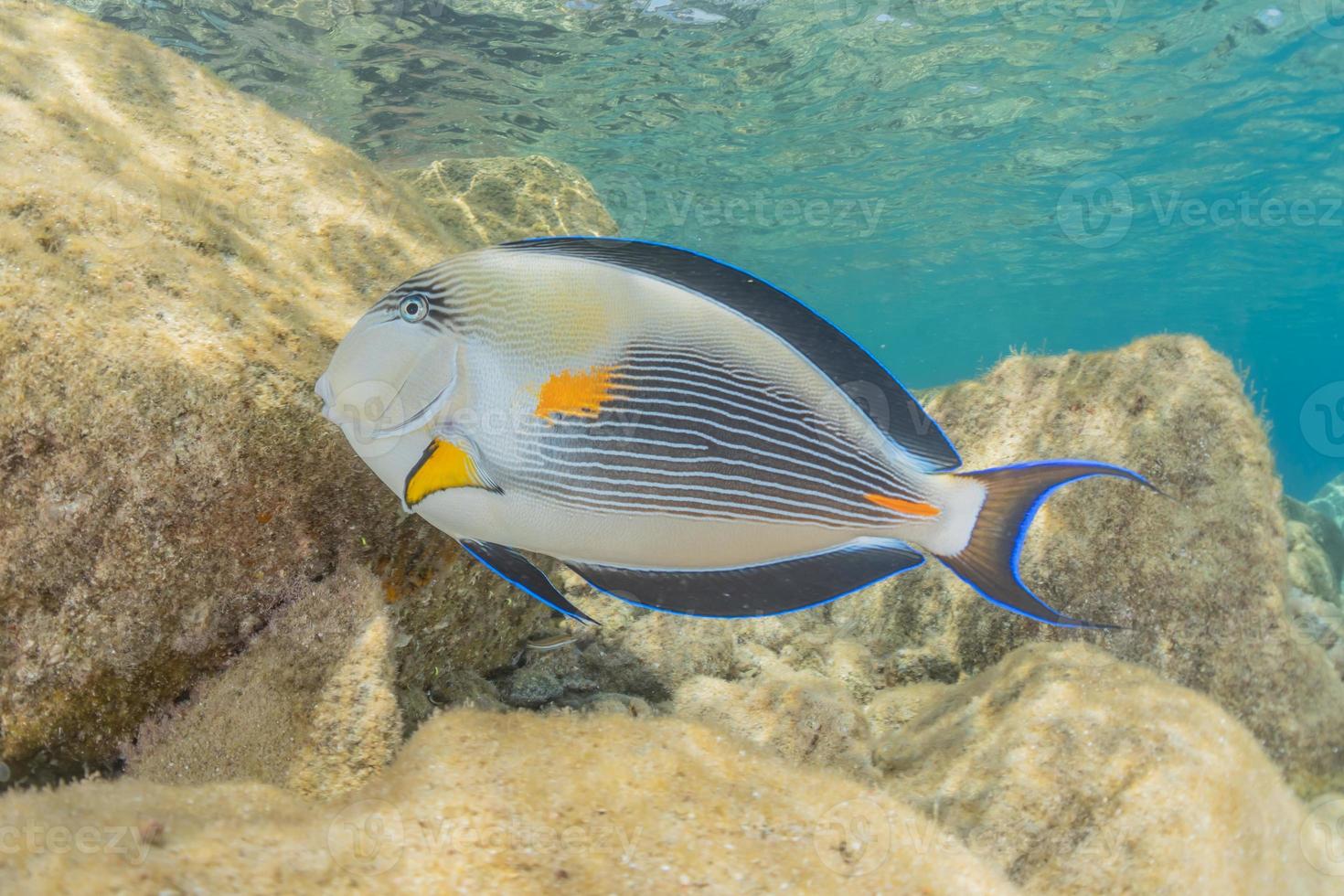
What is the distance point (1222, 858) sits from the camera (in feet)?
6.10

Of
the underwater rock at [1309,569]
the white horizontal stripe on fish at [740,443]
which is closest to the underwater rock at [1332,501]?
the underwater rock at [1309,569]

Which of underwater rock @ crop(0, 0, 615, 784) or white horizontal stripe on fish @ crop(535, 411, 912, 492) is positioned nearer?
white horizontal stripe on fish @ crop(535, 411, 912, 492)

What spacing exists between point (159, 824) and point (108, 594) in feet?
2.52

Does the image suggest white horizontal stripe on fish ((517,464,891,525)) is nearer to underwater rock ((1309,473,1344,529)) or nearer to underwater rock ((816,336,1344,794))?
underwater rock ((816,336,1344,794))

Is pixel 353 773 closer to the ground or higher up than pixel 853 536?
closer to the ground

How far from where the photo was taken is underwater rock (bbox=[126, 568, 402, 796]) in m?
1.81

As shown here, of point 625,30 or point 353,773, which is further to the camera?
point 625,30

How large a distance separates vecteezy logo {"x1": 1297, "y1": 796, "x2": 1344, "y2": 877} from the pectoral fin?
9.03 feet

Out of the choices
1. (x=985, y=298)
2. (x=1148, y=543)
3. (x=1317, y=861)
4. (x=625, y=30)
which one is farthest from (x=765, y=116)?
(x=985, y=298)

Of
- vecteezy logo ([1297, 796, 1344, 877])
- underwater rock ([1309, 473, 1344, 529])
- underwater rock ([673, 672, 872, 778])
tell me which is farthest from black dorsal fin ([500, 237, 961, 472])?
underwater rock ([1309, 473, 1344, 529])

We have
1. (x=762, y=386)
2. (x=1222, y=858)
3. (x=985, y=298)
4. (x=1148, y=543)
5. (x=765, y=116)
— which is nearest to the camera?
(x=762, y=386)

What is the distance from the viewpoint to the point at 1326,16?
14.0 metres

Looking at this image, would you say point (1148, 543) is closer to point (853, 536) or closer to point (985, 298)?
point (853, 536)

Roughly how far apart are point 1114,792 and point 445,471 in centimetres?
211
